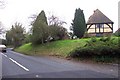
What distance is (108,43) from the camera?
2350cm

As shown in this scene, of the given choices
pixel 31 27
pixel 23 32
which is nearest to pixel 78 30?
pixel 31 27

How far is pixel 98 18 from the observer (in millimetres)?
67188

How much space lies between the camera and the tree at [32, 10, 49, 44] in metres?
46.2

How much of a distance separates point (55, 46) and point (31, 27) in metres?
9.57

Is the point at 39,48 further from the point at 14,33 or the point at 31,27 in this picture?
the point at 14,33

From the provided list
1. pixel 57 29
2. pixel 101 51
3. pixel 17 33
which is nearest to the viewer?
pixel 101 51

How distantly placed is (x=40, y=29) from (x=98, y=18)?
80.2ft

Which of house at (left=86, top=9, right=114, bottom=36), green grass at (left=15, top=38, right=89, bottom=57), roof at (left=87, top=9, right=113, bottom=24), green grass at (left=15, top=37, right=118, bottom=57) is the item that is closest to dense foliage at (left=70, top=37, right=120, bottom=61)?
green grass at (left=15, top=37, right=118, bottom=57)

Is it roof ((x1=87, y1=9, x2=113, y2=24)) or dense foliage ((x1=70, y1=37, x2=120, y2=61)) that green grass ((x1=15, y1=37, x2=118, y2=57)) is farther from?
roof ((x1=87, y1=9, x2=113, y2=24))

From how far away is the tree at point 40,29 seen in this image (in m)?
46.2

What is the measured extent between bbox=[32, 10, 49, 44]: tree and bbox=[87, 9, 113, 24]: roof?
60.7 ft

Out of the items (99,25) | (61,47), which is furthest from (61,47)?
(99,25)

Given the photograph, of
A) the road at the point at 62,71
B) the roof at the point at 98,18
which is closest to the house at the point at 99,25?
the roof at the point at 98,18

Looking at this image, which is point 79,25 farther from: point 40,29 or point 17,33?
point 17,33
